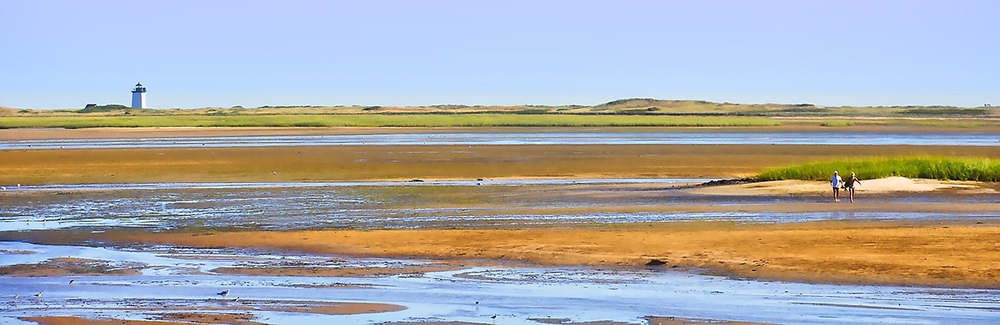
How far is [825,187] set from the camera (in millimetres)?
27500

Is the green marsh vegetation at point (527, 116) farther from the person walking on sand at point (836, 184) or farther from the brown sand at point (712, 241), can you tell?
the person walking on sand at point (836, 184)

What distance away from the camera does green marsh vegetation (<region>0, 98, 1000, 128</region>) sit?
95500 mm

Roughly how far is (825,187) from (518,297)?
15.1 m

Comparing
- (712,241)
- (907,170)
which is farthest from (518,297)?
(907,170)

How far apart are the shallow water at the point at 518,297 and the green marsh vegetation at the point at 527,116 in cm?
7645

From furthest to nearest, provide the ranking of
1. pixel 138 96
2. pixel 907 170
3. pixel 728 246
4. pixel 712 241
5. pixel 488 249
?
1. pixel 138 96
2. pixel 907 170
3. pixel 712 241
4. pixel 488 249
5. pixel 728 246

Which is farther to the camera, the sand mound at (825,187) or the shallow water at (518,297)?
the sand mound at (825,187)

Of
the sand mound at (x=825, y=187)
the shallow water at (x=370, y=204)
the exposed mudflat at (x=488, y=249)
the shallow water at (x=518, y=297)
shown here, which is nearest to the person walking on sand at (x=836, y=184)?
the shallow water at (x=370, y=204)

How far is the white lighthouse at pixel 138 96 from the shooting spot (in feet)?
488

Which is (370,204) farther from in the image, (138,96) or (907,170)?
(138,96)

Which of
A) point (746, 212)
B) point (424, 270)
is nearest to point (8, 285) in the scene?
point (424, 270)

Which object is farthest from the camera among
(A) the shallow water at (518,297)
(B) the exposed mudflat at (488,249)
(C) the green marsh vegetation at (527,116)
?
(C) the green marsh vegetation at (527,116)

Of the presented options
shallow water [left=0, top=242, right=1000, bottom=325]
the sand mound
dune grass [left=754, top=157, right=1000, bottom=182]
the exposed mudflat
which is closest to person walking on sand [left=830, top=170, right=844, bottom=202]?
the exposed mudflat

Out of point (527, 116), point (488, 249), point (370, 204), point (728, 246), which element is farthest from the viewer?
point (527, 116)
